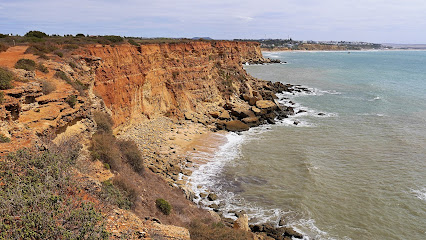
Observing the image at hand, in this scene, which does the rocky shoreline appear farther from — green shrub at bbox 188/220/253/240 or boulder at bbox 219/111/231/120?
green shrub at bbox 188/220/253/240

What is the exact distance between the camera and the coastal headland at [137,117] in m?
9.34

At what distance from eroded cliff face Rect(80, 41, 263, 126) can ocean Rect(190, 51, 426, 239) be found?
306 inches

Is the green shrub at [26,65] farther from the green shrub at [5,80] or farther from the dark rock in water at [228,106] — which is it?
the dark rock in water at [228,106]

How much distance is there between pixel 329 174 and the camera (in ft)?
67.8

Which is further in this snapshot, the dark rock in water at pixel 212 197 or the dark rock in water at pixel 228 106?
the dark rock in water at pixel 228 106

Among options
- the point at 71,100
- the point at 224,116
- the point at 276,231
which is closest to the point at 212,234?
the point at 276,231

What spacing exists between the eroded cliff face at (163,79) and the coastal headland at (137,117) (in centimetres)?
12

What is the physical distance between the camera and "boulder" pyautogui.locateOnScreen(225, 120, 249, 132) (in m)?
30.5

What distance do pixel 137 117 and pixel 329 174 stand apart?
58.5ft

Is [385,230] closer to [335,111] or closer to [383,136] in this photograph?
[383,136]

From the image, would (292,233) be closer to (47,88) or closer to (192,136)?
(47,88)

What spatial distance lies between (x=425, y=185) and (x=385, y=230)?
282 inches

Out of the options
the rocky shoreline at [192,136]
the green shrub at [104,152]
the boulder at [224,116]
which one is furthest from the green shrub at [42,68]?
the boulder at [224,116]

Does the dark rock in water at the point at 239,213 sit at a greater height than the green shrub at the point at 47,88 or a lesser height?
lesser
